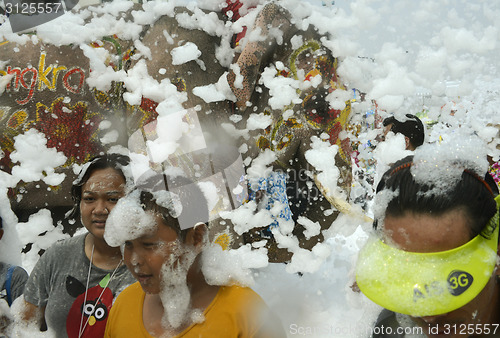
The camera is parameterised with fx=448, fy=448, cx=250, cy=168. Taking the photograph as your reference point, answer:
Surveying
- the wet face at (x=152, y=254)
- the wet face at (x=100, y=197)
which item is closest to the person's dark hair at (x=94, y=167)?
the wet face at (x=100, y=197)

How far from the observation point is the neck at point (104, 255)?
3.87ft

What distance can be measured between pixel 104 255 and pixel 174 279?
0.32 meters

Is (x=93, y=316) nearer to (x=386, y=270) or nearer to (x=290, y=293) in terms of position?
(x=386, y=270)

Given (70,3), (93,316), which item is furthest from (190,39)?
(93,316)

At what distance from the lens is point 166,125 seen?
5.95ft

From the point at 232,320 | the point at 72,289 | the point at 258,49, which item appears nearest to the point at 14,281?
the point at 72,289

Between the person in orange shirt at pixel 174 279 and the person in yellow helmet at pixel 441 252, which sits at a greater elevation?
the person in yellow helmet at pixel 441 252

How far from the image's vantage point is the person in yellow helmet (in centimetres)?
70

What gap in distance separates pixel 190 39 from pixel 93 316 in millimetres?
1335

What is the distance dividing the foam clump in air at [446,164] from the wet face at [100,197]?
70cm

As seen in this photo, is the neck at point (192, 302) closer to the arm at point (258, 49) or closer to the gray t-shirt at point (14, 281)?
the gray t-shirt at point (14, 281)

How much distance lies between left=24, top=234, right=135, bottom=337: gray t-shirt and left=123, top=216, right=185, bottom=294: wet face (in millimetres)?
209

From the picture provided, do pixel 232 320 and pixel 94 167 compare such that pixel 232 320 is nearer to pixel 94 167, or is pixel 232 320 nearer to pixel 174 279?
pixel 174 279

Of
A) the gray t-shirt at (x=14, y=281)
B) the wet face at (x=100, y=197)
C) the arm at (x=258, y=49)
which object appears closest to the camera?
the wet face at (x=100, y=197)
